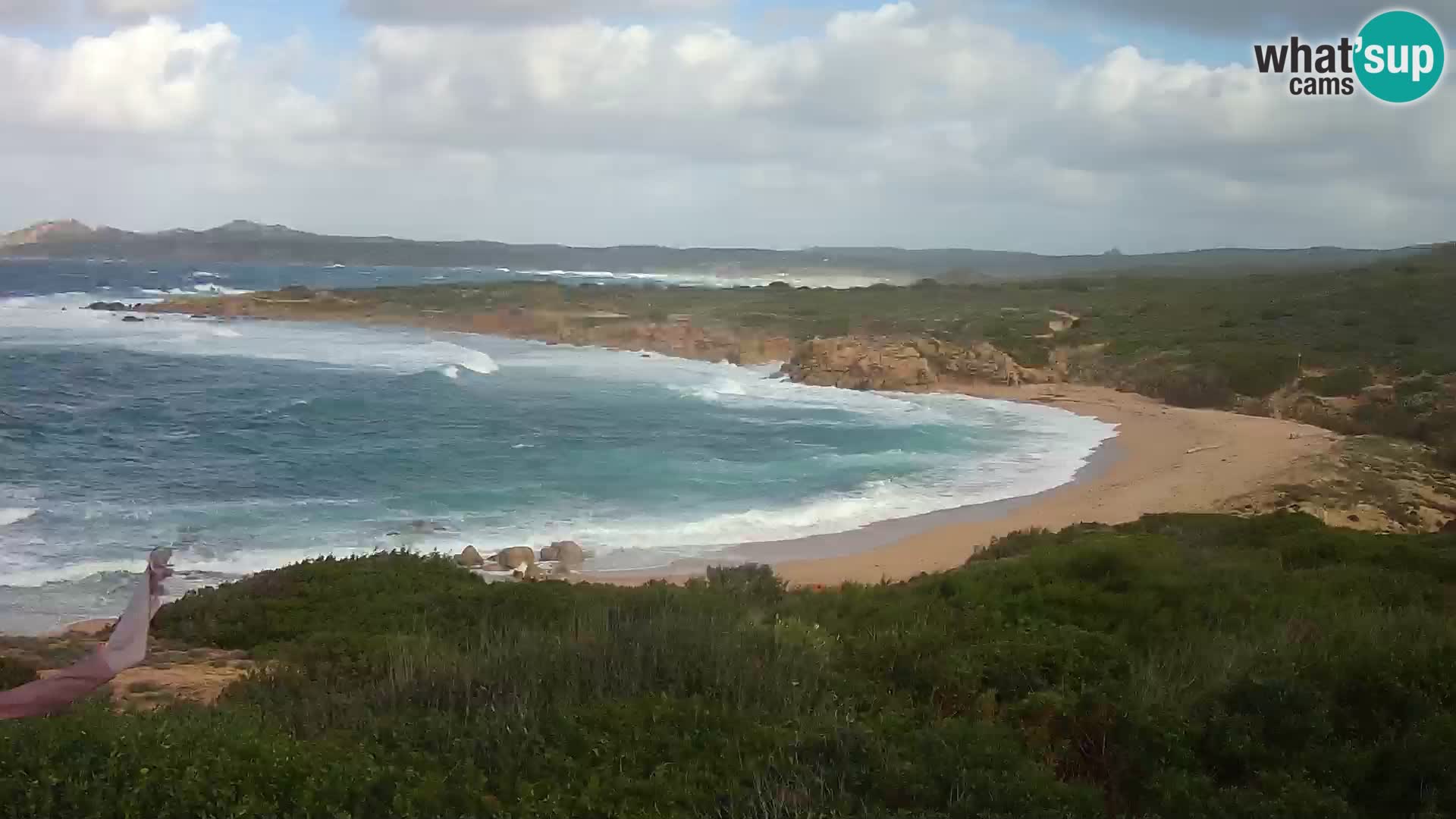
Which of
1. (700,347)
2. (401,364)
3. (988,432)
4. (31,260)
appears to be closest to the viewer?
(988,432)

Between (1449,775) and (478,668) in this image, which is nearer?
(1449,775)

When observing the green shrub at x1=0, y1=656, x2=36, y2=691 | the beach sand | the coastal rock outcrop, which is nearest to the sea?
the beach sand

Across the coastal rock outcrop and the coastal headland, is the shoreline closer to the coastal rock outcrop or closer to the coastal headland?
the coastal headland

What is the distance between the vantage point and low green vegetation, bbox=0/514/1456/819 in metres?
4.77

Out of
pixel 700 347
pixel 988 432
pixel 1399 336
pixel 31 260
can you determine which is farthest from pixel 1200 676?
pixel 31 260

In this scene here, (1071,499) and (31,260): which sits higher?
(31,260)

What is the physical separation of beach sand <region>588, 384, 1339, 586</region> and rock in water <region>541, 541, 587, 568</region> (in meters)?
0.59

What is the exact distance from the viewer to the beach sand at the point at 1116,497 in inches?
633

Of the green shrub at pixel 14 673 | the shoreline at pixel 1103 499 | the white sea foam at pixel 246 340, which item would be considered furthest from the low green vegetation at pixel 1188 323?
the green shrub at pixel 14 673

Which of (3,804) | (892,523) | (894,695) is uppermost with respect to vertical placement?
(3,804)

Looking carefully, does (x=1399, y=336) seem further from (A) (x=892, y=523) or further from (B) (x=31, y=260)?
(B) (x=31, y=260)

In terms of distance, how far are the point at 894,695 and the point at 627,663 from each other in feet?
5.62

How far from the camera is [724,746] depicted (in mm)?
5484

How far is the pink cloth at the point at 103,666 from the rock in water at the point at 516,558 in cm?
995
